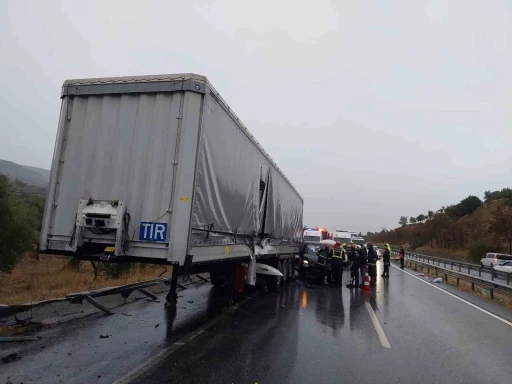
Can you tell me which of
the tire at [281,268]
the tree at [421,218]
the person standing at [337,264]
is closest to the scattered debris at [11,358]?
the tire at [281,268]

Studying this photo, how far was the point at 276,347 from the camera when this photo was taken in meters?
5.95

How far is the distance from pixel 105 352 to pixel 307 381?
2781 millimetres

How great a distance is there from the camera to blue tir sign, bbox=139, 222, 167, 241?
5430 millimetres

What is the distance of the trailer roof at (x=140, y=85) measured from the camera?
5691 millimetres

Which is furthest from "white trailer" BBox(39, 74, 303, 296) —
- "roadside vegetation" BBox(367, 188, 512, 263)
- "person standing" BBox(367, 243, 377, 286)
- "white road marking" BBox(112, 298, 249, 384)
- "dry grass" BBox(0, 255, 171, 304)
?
"roadside vegetation" BBox(367, 188, 512, 263)

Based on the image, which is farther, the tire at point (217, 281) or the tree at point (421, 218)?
the tree at point (421, 218)

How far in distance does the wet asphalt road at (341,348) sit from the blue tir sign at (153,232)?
1.62 metres

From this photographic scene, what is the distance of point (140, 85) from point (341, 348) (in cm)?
517

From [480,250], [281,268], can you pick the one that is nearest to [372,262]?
[281,268]

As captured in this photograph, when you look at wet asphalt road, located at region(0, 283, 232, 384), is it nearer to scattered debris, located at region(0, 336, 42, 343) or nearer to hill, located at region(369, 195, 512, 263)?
scattered debris, located at region(0, 336, 42, 343)

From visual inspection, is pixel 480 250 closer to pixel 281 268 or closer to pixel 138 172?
pixel 281 268

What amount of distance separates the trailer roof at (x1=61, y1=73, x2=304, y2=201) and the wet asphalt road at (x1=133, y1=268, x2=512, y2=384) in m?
3.82

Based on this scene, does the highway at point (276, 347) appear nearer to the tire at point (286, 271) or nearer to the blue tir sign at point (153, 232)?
the blue tir sign at point (153, 232)

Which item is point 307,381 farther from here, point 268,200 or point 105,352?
point 268,200
